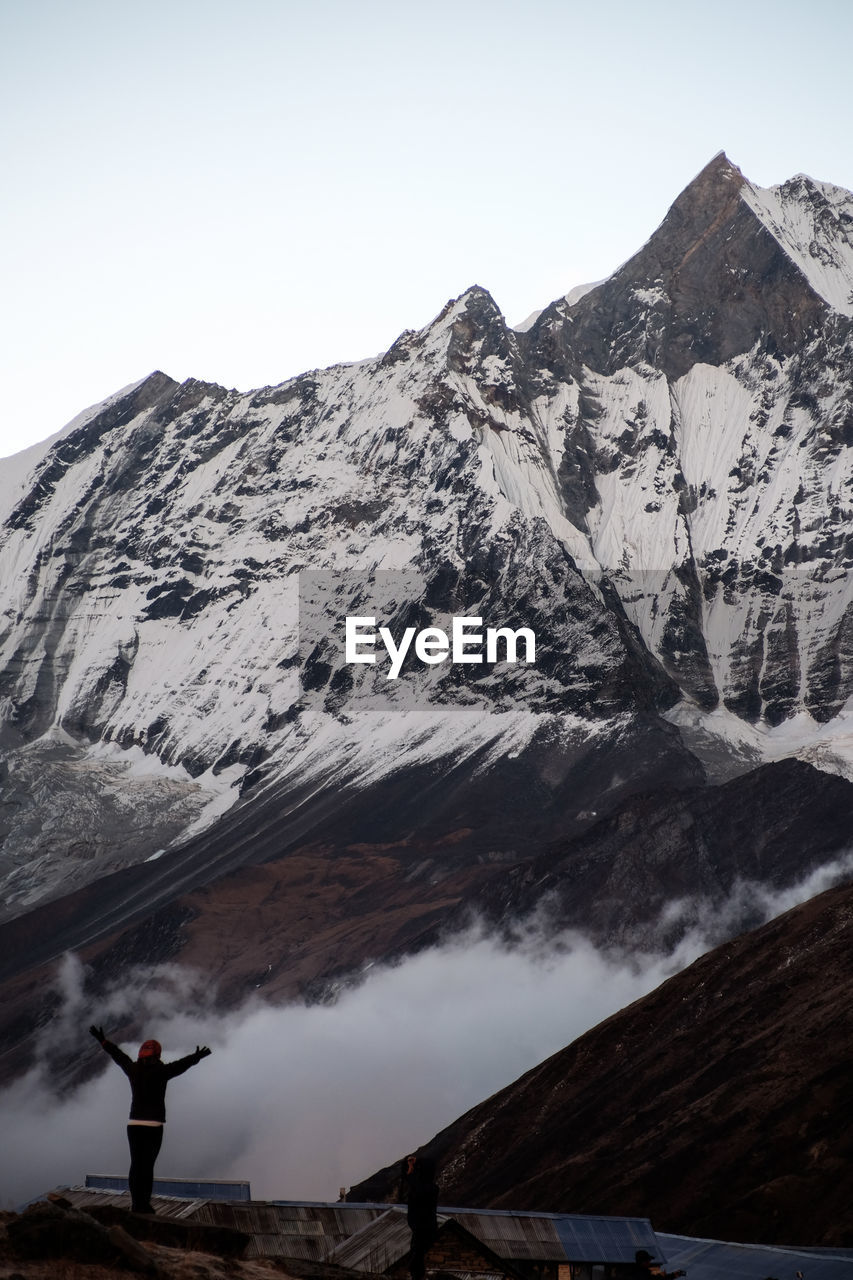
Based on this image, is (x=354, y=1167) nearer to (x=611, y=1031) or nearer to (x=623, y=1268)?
(x=611, y=1031)

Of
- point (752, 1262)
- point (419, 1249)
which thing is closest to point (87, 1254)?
point (419, 1249)

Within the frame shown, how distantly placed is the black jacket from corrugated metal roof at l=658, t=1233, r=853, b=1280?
Answer: 2777 cm

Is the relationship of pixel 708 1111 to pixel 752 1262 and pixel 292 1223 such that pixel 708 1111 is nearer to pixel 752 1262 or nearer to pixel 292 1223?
pixel 752 1262

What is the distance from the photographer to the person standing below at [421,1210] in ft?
78.4

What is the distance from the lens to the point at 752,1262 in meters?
49.4

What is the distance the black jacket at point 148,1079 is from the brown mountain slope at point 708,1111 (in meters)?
49.6

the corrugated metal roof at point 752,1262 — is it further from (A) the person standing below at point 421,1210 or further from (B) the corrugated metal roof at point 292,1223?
(A) the person standing below at point 421,1210

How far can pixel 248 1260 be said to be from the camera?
78.1ft

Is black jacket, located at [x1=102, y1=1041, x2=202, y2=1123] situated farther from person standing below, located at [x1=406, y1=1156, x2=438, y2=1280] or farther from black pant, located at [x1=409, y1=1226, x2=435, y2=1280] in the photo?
black pant, located at [x1=409, y1=1226, x2=435, y2=1280]

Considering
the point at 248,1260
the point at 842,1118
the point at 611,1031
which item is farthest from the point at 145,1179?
the point at 611,1031

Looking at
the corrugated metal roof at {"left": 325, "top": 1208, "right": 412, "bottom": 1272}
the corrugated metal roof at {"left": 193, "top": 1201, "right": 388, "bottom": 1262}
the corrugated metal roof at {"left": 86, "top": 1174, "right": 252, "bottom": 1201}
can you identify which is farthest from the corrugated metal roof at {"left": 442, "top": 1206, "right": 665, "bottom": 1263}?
the corrugated metal roof at {"left": 86, "top": 1174, "right": 252, "bottom": 1201}

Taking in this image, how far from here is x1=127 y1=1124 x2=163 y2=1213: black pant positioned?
76.5 ft

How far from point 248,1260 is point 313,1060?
167 metres

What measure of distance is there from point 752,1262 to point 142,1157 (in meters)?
31.2
